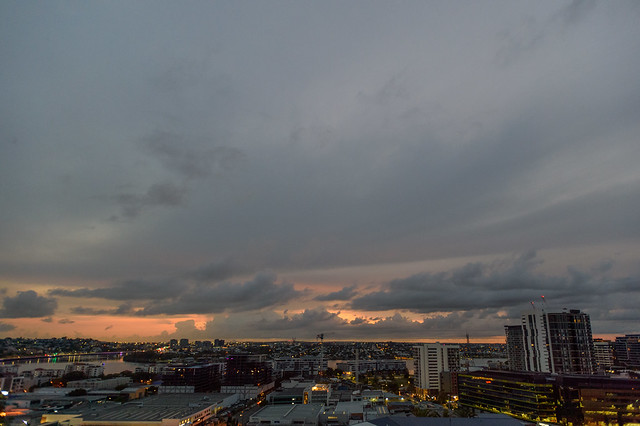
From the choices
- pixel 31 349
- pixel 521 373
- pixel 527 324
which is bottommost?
pixel 31 349

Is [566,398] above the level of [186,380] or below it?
above

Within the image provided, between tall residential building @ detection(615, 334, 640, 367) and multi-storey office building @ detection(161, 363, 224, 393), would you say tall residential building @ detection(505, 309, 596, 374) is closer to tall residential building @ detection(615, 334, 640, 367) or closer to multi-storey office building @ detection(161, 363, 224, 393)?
multi-storey office building @ detection(161, 363, 224, 393)

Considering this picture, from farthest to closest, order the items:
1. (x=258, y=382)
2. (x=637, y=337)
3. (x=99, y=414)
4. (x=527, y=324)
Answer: (x=637, y=337) → (x=527, y=324) → (x=258, y=382) → (x=99, y=414)

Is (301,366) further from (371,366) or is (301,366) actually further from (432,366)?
(432,366)

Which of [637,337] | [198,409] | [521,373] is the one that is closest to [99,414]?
[198,409]

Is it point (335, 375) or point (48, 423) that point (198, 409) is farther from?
point (335, 375)

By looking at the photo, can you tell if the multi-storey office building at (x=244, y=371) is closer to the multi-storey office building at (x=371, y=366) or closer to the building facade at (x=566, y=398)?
the building facade at (x=566, y=398)

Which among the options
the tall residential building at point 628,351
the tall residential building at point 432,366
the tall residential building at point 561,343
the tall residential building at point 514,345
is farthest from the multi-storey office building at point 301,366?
the tall residential building at point 628,351

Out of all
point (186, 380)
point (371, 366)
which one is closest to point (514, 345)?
point (371, 366)
